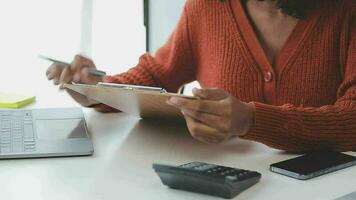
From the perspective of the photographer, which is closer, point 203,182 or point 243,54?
point 203,182

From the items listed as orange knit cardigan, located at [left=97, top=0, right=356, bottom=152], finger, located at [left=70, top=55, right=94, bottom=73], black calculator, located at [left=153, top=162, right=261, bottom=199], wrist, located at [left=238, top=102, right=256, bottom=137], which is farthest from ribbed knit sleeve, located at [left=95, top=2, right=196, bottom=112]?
black calculator, located at [left=153, top=162, right=261, bottom=199]

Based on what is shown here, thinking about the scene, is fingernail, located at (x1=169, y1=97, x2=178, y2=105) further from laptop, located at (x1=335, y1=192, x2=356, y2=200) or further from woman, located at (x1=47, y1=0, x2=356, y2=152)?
laptop, located at (x1=335, y1=192, x2=356, y2=200)

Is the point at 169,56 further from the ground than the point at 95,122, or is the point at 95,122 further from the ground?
the point at 169,56

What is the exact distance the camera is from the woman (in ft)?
3.10

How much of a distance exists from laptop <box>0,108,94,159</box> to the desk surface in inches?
0.8

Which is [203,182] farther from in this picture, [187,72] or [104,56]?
[104,56]

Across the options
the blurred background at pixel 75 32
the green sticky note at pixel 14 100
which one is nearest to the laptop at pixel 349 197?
the green sticky note at pixel 14 100

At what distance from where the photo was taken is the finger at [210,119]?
2.77 ft

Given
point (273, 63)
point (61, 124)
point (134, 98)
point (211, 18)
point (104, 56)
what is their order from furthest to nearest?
point (104, 56) → point (211, 18) → point (273, 63) → point (61, 124) → point (134, 98)

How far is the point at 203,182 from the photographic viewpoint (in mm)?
717

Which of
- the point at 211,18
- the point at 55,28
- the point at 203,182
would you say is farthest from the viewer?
the point at 55,28

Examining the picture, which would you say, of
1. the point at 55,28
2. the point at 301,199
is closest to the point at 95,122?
the point at 301,199

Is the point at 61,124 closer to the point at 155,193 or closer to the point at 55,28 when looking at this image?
the point at 155,193

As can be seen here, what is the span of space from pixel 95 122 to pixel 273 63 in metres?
0.41
